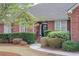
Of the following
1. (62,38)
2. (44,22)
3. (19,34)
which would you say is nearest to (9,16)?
(62,38)

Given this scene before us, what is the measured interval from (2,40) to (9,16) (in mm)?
12094

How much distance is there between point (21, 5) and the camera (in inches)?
613

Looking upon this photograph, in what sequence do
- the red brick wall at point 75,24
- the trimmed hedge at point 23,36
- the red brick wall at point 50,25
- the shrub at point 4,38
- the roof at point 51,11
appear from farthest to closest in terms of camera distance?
1. the red brick wall at point 50,25
2. the roof at point 51,11
3. the shrub at point 4,38
4. the trimmed hedge at point 23,36
5. the red brick wall at point 75,24

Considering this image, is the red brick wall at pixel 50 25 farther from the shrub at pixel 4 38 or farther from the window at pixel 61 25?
the shrub at pixel 4 38

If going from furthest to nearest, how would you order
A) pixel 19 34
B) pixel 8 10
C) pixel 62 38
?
1. pixel 19 34
2. pixel 62 38
3. pixel 8 10

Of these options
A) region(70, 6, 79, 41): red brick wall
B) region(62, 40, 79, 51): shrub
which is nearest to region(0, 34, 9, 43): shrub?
region(70, 6, 79, 41): red brick wall

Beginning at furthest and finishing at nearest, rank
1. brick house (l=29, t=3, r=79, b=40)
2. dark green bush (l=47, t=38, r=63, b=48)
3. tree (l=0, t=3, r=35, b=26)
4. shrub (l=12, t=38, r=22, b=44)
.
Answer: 1. brick house (l=29, t=3, r=79, b=40)
2. shrub (l=12, t=38, r=22, b=44)
3. dark green bush (l=47, t=38, r=63, b=48)
4. tree (l=0, t=3, r=35, b=26)

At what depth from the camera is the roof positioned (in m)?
27.7

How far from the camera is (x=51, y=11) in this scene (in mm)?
29188

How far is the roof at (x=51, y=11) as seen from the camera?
90.9ft

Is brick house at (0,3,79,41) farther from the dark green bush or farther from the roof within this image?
the dark green bush

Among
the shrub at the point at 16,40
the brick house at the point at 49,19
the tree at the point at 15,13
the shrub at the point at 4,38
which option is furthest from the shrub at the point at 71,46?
the shrub at the point at 4,38

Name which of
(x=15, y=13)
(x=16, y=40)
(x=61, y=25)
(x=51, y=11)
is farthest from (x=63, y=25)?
(x=15, y=13)

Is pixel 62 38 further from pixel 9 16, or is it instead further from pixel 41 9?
pixel 41 9
